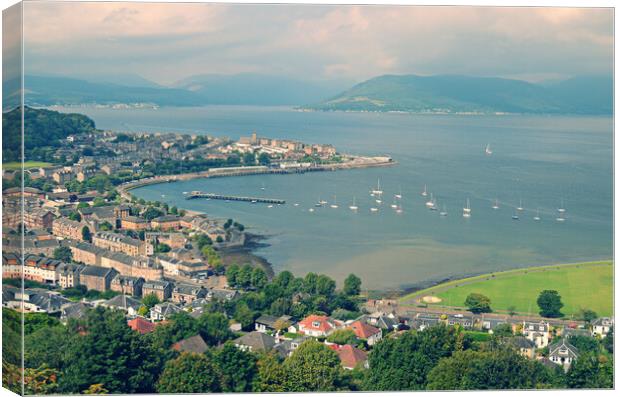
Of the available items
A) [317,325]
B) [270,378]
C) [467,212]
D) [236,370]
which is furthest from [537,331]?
[467,212]

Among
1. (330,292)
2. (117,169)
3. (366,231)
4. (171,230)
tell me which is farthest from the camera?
(117,169)

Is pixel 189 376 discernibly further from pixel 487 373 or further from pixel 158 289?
pixel 158 289

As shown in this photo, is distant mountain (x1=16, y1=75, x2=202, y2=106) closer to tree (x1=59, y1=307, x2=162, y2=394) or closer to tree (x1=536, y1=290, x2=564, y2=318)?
tree (x1=59, y1=307, x2=162, y2=394)

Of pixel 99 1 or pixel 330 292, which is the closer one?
pixel 99 1

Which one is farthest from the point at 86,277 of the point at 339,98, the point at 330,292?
the point at 339,98

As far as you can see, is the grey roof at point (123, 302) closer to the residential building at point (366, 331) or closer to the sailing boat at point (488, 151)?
the residential building at point (366, 331)

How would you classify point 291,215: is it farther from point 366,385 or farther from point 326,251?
point 366,385
